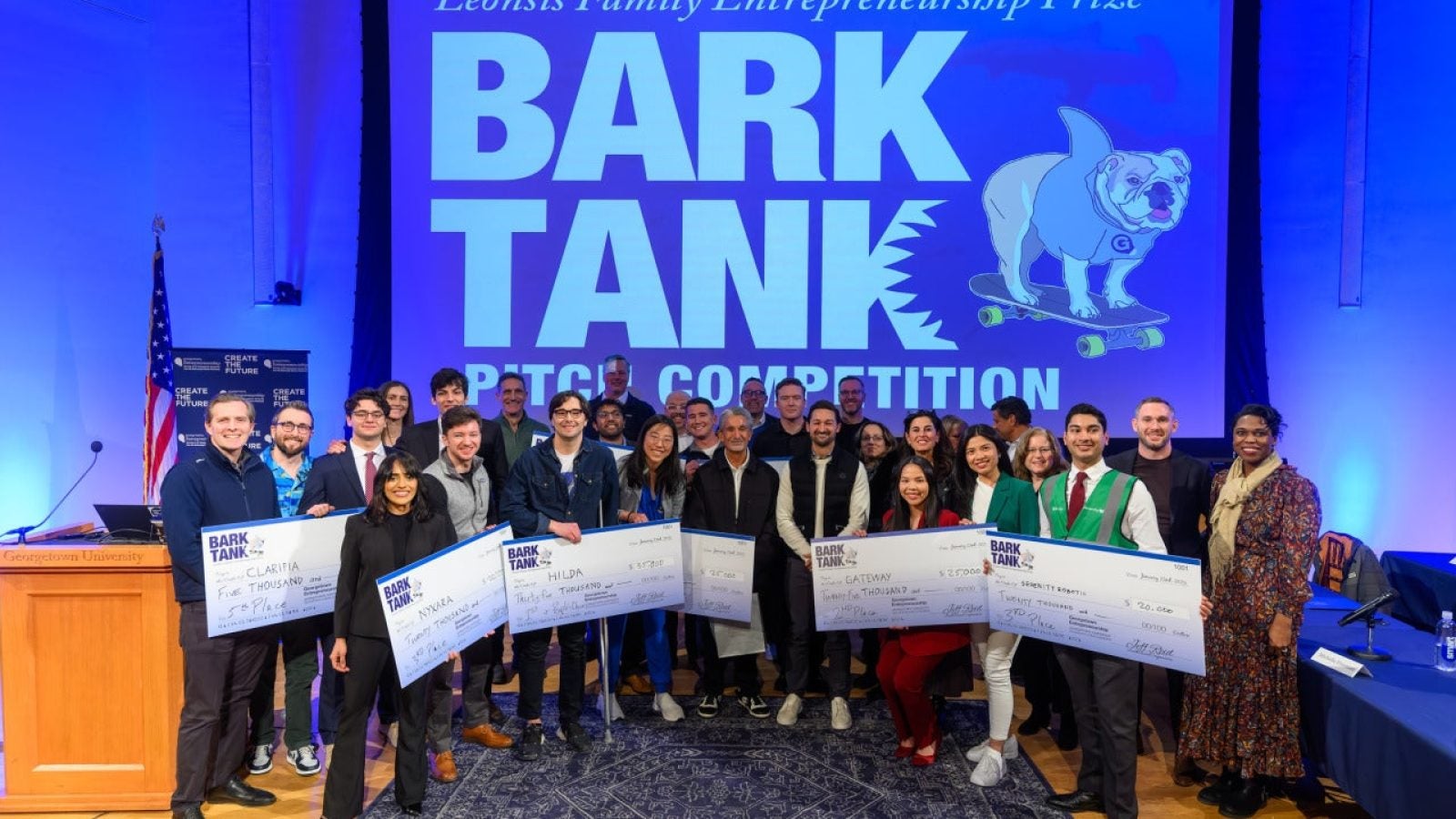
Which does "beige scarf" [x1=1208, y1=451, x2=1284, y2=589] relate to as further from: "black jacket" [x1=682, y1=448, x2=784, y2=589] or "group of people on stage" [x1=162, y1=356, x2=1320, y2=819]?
"black jacket" [x1=682, y1=448, x2=784, y2=589]

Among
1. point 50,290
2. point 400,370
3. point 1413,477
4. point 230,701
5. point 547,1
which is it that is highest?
point 547,1

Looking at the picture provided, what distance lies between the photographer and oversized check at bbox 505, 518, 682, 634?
4285 millimetres

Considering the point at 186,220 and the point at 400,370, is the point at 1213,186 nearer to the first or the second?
the point at 400,370

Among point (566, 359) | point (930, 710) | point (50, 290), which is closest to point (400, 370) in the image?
point (566, 359)

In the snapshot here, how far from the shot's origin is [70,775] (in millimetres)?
3904

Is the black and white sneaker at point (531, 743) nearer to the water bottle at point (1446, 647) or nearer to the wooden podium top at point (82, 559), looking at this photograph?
Result: the wooden podium top at point (82, 559)

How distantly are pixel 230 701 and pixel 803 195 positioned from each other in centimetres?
585

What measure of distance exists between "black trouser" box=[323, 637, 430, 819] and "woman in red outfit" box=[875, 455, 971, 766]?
7.57ft

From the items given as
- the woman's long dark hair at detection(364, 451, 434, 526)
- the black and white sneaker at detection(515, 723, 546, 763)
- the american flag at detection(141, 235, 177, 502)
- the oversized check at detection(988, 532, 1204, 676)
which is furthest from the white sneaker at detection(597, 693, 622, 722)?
the american flag at detection(141, 235, 177, 502)

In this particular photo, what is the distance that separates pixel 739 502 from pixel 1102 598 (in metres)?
2.00

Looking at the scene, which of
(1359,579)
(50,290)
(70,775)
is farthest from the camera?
(50,290)

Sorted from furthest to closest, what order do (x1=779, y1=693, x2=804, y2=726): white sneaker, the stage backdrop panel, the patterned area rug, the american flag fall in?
the stage backdrop panel, the american flag, (x1=779, y1=693, x2=804, y2=726): white sneaker, the patterned area rug

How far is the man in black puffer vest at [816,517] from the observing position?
195 inches

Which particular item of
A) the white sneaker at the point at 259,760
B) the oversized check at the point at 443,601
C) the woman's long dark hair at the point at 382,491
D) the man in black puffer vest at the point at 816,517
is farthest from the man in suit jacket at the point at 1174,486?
the white sneaker at the point at 259,760
